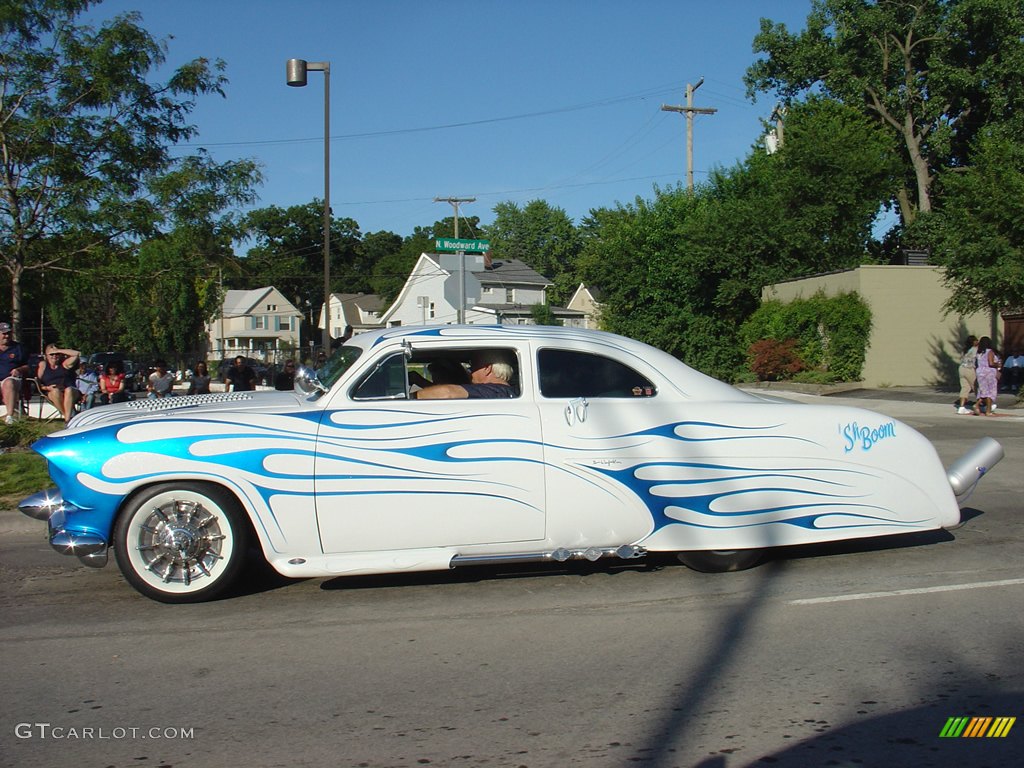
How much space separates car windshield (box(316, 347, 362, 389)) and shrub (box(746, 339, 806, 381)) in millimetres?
23970

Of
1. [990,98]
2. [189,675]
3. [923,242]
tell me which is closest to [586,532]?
[189,675]

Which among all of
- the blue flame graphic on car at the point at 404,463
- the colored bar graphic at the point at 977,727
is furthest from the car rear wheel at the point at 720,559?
the colored bar graphic at the point at 977,727

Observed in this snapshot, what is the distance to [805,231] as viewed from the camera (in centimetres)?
3512

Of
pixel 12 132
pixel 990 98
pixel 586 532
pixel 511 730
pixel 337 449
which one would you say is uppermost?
pixel 990 98

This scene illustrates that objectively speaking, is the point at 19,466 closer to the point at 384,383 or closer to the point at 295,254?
the point at 384,383

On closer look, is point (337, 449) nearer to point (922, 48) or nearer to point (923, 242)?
point (923, 242)

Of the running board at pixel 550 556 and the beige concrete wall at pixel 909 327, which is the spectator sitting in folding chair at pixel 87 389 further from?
the beige concrete wall at pixel 909 327

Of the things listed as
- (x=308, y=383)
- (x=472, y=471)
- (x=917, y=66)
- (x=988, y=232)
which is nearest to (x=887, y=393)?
(x=988, y=232)

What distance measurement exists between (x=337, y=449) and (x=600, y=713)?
2362 mm

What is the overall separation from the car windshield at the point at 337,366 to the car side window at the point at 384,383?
17 cm

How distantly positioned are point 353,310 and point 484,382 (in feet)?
290

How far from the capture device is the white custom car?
5.66 meters

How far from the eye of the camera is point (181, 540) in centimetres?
568

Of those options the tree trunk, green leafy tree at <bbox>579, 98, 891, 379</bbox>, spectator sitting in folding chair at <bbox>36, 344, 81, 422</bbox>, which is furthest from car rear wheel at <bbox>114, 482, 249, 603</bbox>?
the tree trunk
